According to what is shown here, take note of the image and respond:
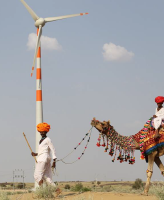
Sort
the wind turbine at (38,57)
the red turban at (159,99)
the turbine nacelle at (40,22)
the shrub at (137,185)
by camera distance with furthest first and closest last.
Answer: the shrub at (137,185)
the turbine nacelle at (40,22)
the wind turbine at (38,57)
the red turban at (159,99)

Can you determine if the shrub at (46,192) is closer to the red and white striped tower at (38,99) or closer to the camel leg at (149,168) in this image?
the camel leg at (149,168)

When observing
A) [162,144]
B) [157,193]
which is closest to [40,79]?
[162,144]

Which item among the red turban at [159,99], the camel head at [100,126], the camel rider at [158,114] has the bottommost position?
the camel head at [100,126]

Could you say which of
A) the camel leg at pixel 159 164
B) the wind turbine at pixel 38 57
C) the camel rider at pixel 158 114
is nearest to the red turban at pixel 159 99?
the camel rider at pixel 158 114

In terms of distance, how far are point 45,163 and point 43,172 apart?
321 millimetres

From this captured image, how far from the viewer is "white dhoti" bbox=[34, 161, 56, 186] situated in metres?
14.1

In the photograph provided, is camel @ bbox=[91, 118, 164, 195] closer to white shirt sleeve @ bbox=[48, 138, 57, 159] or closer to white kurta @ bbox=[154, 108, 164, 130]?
white kurta @ bbox=[154, 108, 164, 130]

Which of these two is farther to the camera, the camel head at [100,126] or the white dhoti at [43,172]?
the white dhoti at [43,172]

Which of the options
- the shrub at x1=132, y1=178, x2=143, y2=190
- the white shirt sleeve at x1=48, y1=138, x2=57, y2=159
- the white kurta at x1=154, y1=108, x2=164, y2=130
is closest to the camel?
the white kurta at x1=154, y1=108, x2=164, y2=130

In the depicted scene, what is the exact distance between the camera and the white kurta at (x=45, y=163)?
46.4ft

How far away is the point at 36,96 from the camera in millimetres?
22594

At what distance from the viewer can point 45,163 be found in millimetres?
14227

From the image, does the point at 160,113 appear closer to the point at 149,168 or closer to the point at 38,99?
the point at 149,168

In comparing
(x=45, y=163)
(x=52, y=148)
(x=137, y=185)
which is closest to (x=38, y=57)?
(x=52, y=148)
